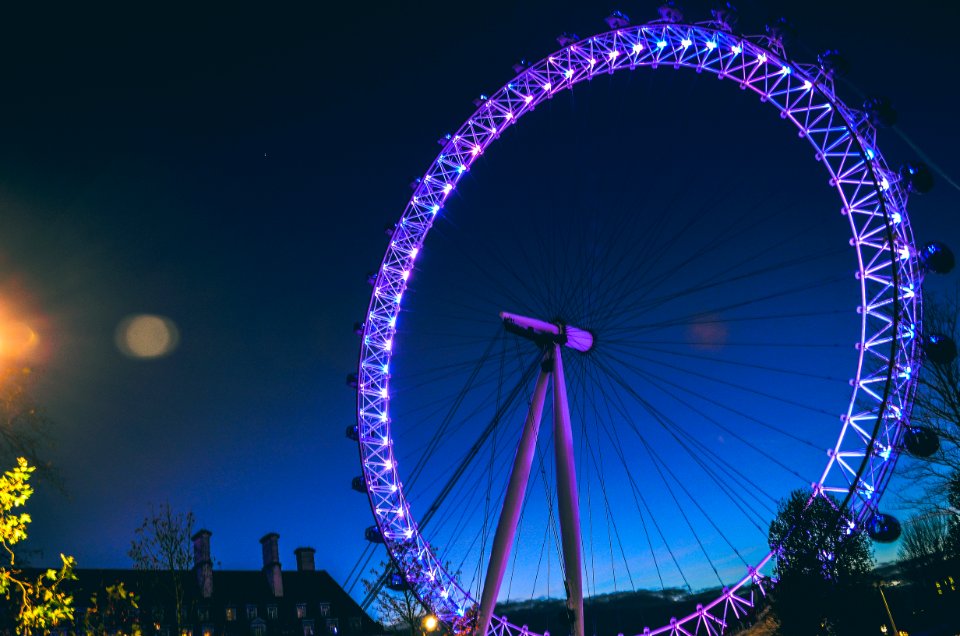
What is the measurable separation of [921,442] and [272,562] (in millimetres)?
46501

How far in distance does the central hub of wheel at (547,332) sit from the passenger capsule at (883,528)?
12.0 m

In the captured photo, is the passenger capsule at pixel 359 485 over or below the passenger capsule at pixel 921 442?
over

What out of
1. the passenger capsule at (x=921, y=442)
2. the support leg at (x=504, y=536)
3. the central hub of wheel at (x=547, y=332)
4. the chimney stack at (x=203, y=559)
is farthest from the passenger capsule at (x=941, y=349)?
the chimney stack at (x=203, y=559)

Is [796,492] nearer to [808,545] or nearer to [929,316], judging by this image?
[808,545]

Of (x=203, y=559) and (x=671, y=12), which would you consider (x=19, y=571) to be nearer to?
(x=671, y=12)

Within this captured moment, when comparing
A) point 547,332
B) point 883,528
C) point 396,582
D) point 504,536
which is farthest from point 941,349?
point 396,582

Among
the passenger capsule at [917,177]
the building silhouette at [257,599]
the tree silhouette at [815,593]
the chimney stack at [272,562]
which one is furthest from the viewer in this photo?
the chimney stack at [272,562]

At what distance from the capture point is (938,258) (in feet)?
84.8

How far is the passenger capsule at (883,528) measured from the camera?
25656mm

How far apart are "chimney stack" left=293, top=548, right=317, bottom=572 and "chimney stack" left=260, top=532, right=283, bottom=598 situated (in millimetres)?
2808

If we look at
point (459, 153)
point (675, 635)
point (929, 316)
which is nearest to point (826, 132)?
point (929, 316)

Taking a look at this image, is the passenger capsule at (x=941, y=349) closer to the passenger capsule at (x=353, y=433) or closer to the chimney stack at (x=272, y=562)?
the passenger capsule at (x=353, y=433)

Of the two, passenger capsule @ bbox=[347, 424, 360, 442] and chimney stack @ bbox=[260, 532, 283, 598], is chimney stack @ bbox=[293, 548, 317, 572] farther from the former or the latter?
passenger capsule @ bbox=[347, 424, 360, 442]

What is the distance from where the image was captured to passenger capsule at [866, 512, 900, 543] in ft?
84.2
